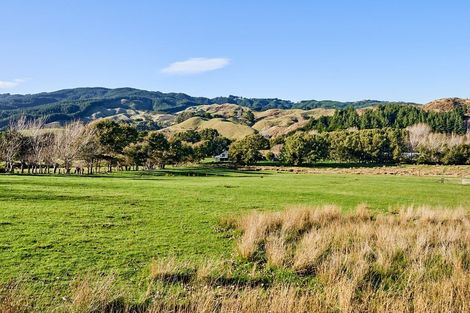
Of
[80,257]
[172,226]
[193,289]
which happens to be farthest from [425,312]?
[172,226]

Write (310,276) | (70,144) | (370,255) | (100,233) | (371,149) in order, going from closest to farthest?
(310,276)
(370,255)
(100,233)
(70,144)
(371,149)

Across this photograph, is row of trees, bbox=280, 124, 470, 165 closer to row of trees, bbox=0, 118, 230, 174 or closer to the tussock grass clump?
row of trees, bbox=0, 118, 230, 174

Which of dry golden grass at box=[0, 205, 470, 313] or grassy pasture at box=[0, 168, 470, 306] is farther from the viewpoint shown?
grassy pasture at box=[0, 168, 470, 306]

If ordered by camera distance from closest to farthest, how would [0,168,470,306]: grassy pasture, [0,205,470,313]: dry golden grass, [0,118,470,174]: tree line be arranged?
[0,205,470,313]: dry golden grass → [0,168,470,306]: grassy pasture → [0,118,470,174]: tree line

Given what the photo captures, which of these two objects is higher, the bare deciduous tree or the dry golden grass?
the bare deciduous tree

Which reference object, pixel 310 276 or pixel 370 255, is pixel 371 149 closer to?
pixel 370 255

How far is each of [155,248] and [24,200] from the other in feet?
43.1

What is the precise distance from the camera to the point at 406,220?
20.1m

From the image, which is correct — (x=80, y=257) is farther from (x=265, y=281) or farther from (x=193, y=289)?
(x=265, y=281)

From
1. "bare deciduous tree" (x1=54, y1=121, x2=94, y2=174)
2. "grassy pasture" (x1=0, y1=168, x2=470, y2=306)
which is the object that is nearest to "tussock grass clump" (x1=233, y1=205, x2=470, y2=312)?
"grassy pasture" (x1=0, y1=168, x2=470, y2=306)

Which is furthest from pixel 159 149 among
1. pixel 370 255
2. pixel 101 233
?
pixel 370 255

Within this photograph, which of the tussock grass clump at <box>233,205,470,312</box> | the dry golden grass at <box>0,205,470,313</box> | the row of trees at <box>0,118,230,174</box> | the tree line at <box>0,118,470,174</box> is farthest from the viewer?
the tree line at <box>0,118,470,174</box>

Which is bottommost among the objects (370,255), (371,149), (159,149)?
(370,255)

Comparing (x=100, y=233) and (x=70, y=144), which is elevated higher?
(x=70, y=144)
